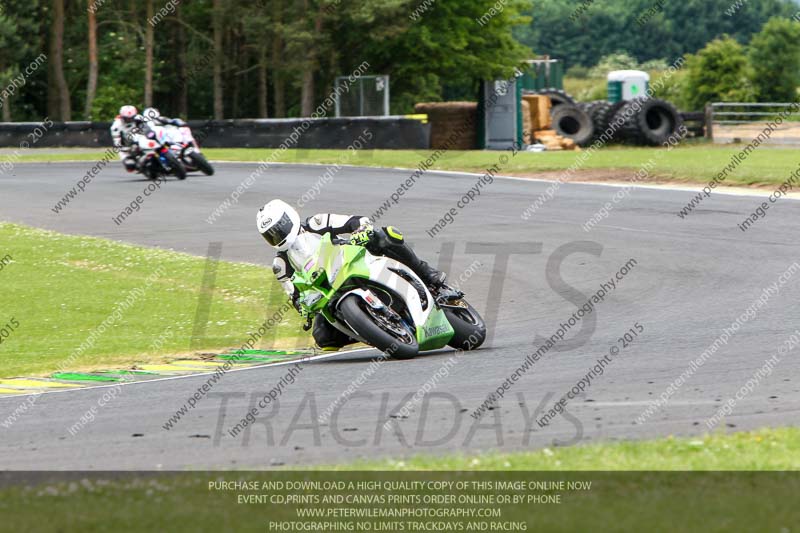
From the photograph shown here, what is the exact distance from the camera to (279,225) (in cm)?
1052

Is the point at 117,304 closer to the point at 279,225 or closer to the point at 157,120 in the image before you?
the point at 279,225

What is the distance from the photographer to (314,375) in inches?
394

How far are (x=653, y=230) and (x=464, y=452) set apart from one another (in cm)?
1208

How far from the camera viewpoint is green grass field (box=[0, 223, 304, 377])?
12.3 meters

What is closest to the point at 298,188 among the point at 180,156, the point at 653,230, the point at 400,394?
the point at 180,156

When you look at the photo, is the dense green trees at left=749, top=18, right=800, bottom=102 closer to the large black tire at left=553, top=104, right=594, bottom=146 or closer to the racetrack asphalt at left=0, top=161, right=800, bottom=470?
the large black tire at left=553, top=104, right=594, bottom=146

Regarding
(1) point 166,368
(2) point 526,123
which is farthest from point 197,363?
(2) point 526,123

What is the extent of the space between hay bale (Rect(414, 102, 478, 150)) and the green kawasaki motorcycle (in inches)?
1163

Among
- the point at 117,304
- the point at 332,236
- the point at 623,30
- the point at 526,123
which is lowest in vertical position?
the point at 623,30

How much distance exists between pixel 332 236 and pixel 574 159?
21140 mm

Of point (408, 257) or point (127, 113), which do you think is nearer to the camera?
point (408, 257)
